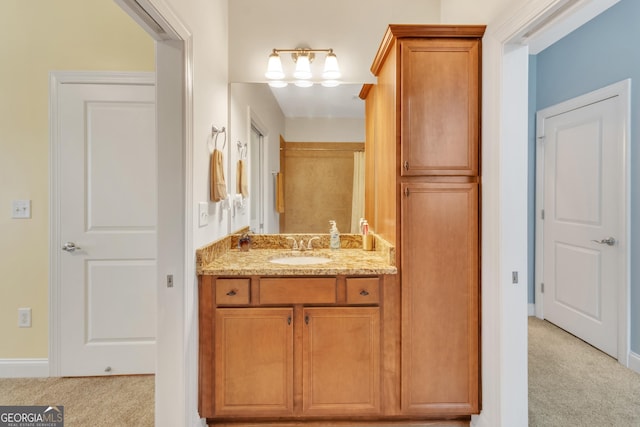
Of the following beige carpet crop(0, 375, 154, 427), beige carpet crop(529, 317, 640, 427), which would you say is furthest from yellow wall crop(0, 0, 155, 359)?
beige carpet crop(529, 317, 640, 427)

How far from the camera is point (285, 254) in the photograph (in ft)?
7.62

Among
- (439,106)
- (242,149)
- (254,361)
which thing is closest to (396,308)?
(254,361)

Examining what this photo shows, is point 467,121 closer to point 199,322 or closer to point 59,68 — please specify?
point 199,322

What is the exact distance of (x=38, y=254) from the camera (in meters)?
2.36

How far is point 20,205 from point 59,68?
3.14ft

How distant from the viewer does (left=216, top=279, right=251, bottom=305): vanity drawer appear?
1785 mm

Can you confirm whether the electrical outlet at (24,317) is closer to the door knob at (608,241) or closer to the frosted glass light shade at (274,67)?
the frosted glass light shade at (274,67)

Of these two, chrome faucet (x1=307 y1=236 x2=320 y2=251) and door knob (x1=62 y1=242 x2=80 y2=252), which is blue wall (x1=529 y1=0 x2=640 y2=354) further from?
door knob (x1=62 y1=242 x2=80 y2=252)

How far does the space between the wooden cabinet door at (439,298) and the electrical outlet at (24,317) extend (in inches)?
97.9

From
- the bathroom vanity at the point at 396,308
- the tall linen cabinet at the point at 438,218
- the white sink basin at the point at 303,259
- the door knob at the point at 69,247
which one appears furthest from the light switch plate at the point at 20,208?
the tall linen cabinet at the point at 438,218

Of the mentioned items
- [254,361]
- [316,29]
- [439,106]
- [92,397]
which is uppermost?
[316,29]

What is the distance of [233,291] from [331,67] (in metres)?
1.60

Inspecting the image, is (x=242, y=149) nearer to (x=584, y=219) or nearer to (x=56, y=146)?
(x=56, y=146)

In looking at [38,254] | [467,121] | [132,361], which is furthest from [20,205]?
[467,121]
